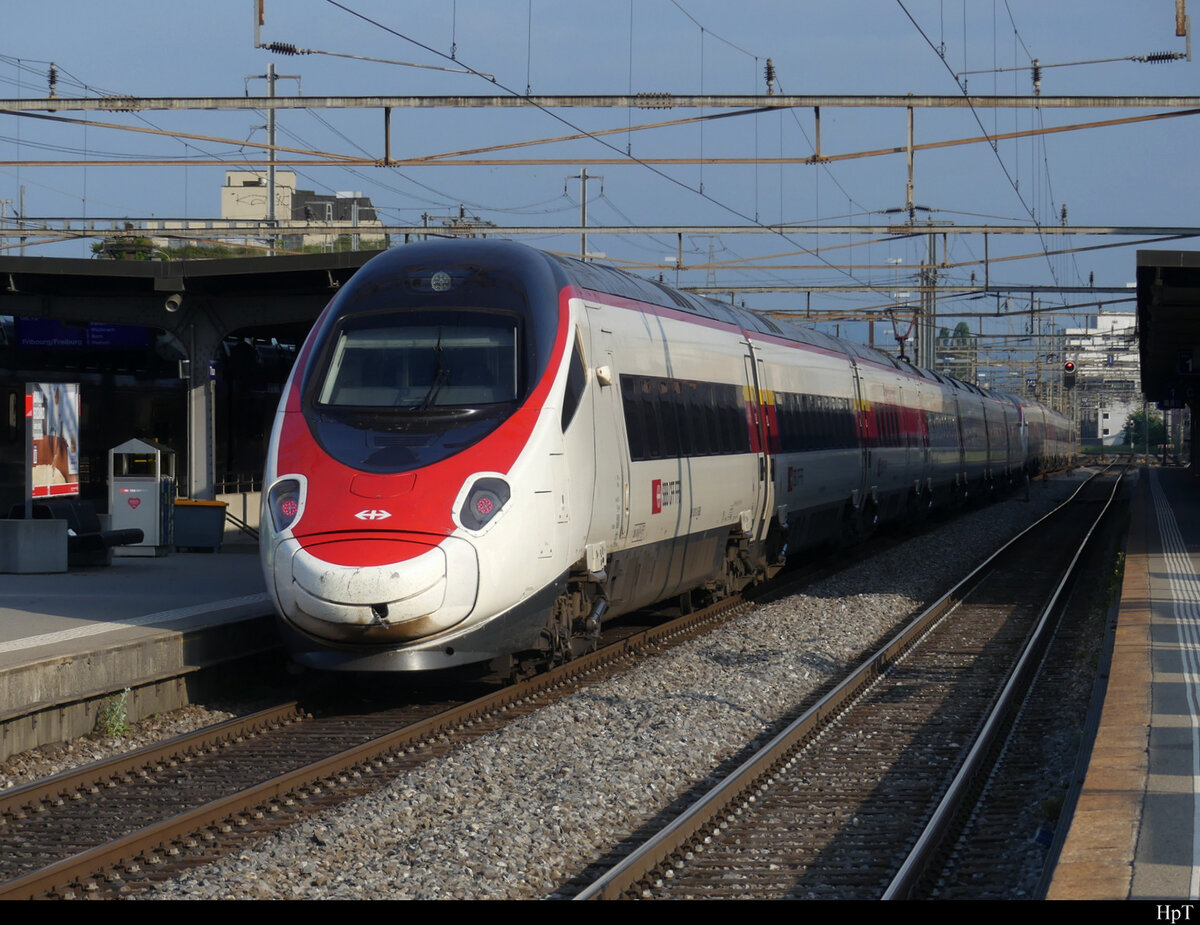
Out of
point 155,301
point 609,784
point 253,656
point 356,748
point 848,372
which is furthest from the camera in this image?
point 848,372

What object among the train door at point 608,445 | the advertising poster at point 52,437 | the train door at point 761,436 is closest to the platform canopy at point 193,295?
the advertising poster at point 52,437

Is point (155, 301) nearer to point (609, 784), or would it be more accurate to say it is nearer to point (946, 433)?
point (609, 784)

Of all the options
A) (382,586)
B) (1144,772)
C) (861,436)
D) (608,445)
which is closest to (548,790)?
(382,586)

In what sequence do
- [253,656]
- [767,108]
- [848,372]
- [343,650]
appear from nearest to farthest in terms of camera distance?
[343,650], [253,656], [767,108], [848,372]

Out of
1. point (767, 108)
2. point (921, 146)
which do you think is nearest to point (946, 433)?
point (921, 146)

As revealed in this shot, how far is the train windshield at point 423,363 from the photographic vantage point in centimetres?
1017

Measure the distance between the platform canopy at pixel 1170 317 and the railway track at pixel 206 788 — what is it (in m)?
9.03

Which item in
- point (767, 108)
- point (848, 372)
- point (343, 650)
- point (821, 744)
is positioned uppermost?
point (767, 108)

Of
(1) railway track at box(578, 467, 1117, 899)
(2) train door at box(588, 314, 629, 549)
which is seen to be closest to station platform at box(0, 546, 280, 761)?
(2) train door at box(588, 314, 629, 549)

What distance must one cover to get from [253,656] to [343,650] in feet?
7.58

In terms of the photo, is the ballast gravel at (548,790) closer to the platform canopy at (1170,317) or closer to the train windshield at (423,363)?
the train windshield at (423,363)

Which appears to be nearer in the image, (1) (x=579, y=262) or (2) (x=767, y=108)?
(1) (x=579, y=262)

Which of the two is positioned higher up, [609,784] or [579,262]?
[579,262]

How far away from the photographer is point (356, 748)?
28.5 ft
